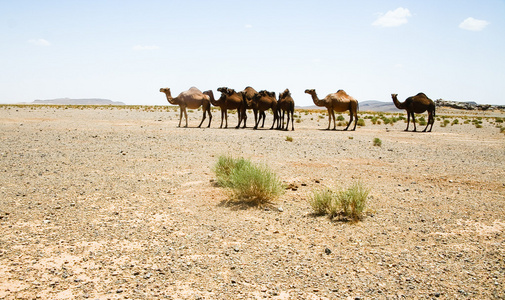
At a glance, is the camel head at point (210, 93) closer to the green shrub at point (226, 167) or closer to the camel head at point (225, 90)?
the camel head at point (225, 90)

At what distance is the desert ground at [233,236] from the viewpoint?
15.2 feet

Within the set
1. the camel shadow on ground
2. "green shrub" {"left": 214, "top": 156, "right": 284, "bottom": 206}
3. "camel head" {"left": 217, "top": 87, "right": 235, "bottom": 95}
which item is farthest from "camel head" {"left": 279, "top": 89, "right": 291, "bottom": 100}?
the camel shadow on ground

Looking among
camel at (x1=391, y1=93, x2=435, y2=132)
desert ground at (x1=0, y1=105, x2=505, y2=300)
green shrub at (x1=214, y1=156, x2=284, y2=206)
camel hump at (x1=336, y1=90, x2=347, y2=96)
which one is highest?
camel hump at (x1=336, y1=90, x2=347, y2=96)

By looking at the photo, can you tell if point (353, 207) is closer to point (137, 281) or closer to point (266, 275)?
point (266, 275)

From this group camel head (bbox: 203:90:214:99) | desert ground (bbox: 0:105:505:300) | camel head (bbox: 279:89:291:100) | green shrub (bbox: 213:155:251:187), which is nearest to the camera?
desert ground (bbox: 0:105:505:300)

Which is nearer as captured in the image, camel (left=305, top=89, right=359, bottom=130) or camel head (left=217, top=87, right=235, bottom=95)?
camel head (left=217, top=87, right=235, bottom=95)

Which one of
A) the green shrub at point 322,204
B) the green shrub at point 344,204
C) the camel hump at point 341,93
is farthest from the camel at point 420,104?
the green shrub at point 322,204

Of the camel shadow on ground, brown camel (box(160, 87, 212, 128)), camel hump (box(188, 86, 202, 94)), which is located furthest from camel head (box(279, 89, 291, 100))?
the camel shadow on ground

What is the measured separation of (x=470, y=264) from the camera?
5277mm

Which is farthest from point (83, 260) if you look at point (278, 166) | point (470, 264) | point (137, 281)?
point (278, 166)

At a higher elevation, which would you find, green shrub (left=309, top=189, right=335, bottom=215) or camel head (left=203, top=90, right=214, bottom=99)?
camel head (left=203, top=90, right=214, bottom=99)

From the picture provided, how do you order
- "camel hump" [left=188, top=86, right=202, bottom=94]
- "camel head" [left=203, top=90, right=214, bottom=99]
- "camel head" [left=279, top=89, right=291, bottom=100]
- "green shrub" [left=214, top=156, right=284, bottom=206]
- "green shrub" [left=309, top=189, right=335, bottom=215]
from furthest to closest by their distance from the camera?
"camel head" [left=203, top=90, right=214, bottom=99] < "camel hump" [left=188, top=86, right=202, bottom=94] < "camel head" [left=279, top=89, right=291, bottom=100] < "green shrub" [left=214, top=156, right=284, bottom=206] < "green shrub" [left=309, top=189, right=335, bottom=215]

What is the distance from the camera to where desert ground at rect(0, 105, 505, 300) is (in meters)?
4.64

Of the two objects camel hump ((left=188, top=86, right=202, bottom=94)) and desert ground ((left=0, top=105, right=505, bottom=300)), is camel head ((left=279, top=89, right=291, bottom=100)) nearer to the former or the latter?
camel hump ((left=188, top=86, right=202, bottom=94))
